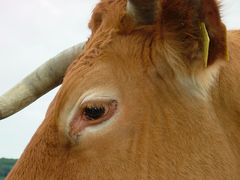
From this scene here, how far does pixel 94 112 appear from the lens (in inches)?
A: 164

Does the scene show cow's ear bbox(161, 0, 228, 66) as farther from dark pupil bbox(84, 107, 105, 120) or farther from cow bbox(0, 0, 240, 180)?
dark pupil bbox(84, 107, 105, 120)

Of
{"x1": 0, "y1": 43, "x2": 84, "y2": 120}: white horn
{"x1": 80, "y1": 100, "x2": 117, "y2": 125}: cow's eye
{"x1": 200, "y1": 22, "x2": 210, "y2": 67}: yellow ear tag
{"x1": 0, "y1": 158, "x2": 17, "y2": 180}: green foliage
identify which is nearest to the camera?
{"x1": 200, "y1": 22, "x2": 210, "y2": 67}: yellow ear tag

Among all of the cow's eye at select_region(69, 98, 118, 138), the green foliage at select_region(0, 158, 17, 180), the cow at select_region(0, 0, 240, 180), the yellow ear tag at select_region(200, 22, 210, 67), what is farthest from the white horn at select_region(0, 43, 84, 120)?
the green foliage at select_region(0, 158, 17, 180)

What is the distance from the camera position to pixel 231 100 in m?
4.36

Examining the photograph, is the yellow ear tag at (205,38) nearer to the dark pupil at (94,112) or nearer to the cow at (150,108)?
the cow at (150,108)

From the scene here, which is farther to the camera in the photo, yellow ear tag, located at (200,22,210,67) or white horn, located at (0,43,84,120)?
white horn, located at (0,43,84,120)

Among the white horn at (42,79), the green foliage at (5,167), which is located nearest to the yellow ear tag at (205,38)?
the white horn at (42,79)

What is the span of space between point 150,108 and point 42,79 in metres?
1.83

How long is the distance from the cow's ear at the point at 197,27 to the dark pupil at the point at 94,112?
706mm

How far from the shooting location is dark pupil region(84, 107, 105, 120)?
4.16 meters

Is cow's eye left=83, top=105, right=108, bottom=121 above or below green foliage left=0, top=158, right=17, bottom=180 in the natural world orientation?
above

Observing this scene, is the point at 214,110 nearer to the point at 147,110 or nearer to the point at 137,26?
the point at 147,110

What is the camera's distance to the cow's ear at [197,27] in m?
4.07

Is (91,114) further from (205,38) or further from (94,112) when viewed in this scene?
(205,38)
